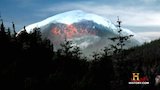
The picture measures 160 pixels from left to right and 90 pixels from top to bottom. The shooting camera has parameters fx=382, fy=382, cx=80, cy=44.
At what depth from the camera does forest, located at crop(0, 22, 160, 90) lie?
5972cm

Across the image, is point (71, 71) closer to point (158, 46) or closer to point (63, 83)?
point (63, 83)

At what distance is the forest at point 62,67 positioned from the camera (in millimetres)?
59719

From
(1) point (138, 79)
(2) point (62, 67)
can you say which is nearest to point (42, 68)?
(2) point (62, 67)

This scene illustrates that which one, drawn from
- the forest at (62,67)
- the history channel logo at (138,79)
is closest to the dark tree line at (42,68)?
the forest at (62,67)

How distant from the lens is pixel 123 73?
63.6 m

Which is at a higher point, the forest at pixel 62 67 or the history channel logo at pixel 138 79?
the forest at pixel 62 67

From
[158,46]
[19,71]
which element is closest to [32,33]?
[19,71]

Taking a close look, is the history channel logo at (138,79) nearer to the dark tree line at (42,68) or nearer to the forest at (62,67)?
the forest at (62,67)

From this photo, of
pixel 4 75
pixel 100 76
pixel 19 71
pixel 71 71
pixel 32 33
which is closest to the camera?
pixel 4 75

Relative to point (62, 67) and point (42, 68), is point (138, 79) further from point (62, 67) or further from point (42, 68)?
point (42, 68)

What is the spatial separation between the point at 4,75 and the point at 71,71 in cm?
1913

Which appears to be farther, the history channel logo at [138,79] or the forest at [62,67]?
the history channel logo at [138,79]

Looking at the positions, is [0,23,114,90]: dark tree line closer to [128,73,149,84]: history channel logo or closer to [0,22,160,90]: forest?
[0,22,160,90]: forest

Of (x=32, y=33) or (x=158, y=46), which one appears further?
(x=32, y=33)
